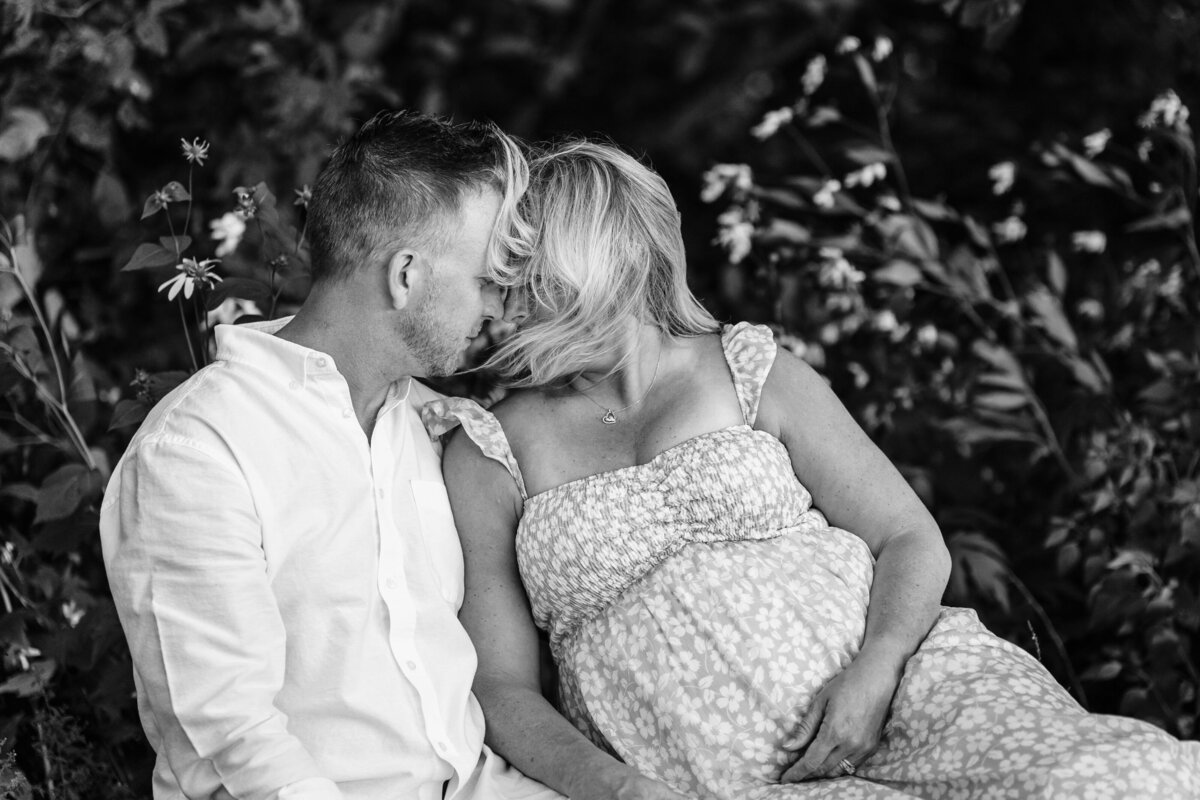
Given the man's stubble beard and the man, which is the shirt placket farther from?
the man's stubble beard

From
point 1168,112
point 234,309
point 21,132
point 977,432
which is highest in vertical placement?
point 1168,112

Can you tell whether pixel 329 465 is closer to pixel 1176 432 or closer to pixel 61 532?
pixel 61 532

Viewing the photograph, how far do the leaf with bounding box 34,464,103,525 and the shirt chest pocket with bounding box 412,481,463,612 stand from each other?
25.0 inches

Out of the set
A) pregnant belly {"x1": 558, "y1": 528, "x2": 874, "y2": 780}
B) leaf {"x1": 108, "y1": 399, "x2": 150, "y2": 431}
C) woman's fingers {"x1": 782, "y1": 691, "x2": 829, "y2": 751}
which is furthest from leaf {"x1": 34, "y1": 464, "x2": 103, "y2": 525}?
woman's fingers {"x1": 782, "y1": 691, "x2": 829, "y2": 751}

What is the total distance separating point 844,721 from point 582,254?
84 cm

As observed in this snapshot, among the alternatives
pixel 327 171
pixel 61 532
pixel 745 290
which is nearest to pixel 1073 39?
pixel 745 290

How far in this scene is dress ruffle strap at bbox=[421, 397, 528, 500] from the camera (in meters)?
2.16

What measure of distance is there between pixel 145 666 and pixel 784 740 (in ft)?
3.02

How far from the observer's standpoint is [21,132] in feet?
10.3

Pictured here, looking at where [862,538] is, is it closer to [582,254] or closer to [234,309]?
[582,254]

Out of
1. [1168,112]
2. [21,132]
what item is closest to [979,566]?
[1168,112]

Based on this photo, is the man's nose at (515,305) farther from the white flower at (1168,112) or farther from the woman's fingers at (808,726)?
the white flower at (1168,112)

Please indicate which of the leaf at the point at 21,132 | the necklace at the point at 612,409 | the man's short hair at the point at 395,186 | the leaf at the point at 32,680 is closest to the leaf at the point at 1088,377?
the necklace at the point at 612,409

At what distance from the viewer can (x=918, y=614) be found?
2.02 metres
